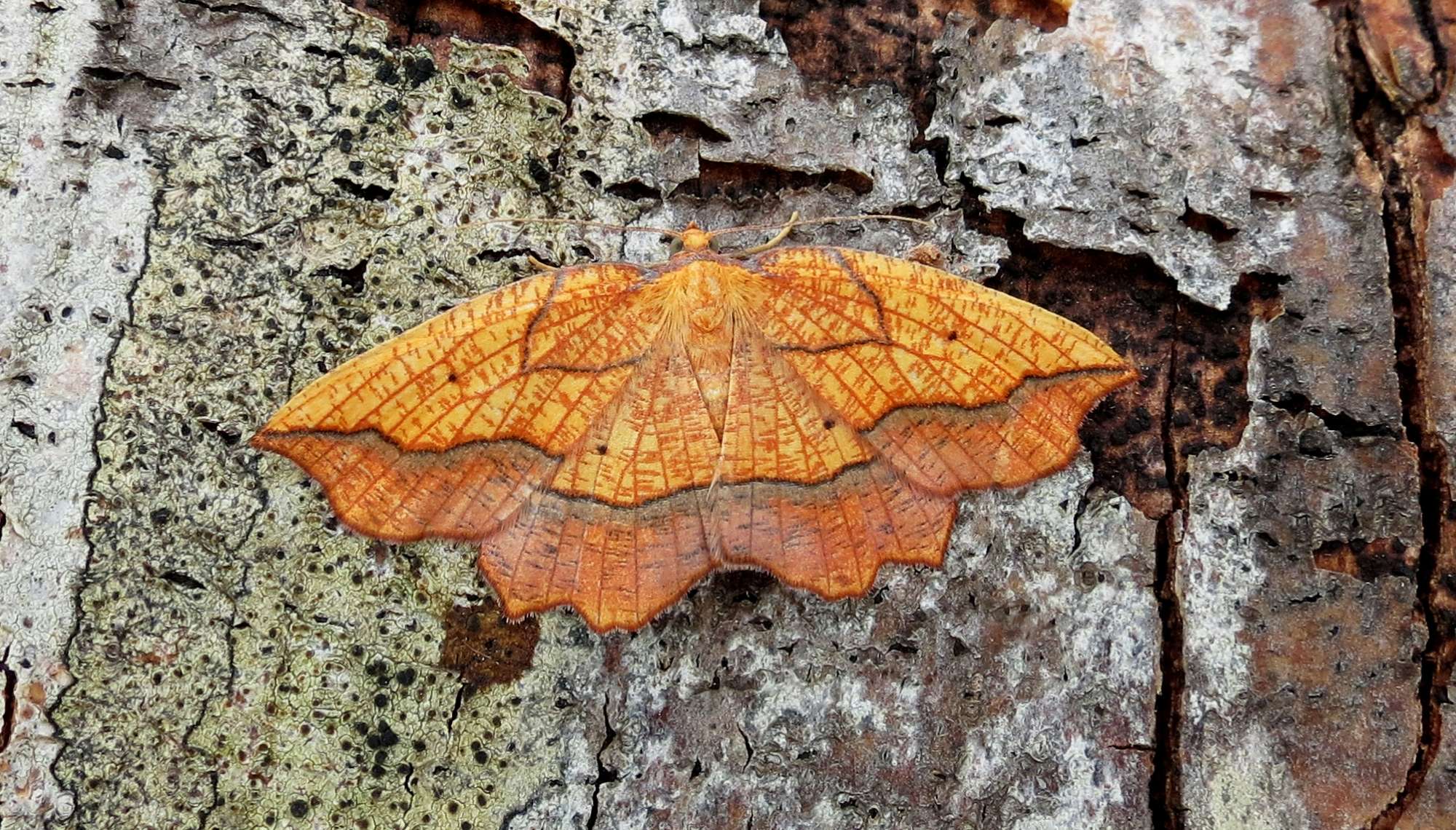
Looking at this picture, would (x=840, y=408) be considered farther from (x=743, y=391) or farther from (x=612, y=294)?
(x=612, y=294)

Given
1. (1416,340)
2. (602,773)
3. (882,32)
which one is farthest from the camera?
(882,32)

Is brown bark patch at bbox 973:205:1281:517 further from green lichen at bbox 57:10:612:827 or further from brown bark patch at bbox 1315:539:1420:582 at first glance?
green lichen at bbox 57:10:612:827

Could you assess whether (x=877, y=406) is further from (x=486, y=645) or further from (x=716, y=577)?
(x=486, y=645)

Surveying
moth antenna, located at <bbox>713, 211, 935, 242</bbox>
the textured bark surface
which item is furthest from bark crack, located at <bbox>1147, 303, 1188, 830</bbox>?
moth antenna, located at <bbox>713, 211, 935, 242</bbox>

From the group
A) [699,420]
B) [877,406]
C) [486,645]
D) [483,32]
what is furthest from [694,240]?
[486,645]

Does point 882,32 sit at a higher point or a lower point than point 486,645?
higher

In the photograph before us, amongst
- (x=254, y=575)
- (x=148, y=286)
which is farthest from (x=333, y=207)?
(x=254, y=575)
